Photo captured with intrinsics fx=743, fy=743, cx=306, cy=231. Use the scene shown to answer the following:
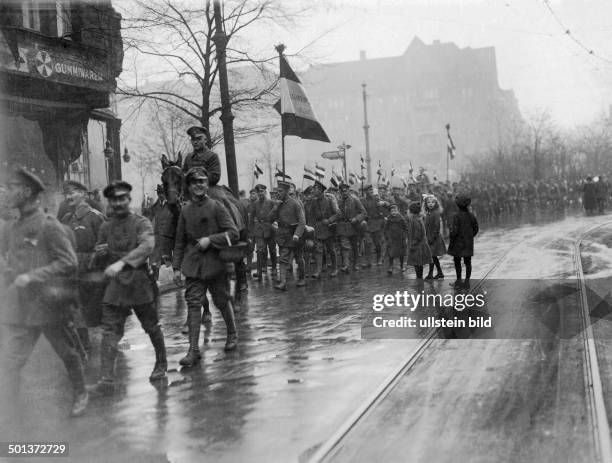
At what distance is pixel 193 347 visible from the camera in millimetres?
7066

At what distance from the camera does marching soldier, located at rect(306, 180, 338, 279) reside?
14.7m

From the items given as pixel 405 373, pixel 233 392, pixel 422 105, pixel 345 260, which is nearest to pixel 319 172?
pixel 345 260

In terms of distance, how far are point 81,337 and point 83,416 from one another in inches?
106

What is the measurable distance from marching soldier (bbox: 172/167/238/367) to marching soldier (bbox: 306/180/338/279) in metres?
7.28

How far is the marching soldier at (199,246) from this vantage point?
7164 millimetres

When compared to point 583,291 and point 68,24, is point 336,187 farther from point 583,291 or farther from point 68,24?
point 583,291

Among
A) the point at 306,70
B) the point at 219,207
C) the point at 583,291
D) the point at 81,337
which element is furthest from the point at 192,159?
the point at 306,70

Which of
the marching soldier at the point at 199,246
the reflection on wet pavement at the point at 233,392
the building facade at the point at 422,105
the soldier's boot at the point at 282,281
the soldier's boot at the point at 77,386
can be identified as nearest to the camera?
the reflection on wet pavement at the point at 233,392

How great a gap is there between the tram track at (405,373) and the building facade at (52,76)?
8.97 meters

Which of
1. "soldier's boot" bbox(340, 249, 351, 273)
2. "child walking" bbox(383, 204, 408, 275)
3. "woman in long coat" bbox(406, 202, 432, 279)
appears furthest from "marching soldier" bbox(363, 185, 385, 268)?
"woman in long coat" bbox(406, 202, 432, 279)

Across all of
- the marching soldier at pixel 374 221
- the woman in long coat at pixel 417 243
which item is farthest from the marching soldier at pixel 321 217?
the woman in long coat at pixel 417 243

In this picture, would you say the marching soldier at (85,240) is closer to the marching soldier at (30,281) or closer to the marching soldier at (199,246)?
the marching soldier at (199,246)

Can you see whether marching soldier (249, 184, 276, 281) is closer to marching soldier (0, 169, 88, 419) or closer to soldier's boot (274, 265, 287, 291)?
soldier's boot (274, 265, 287, 291)

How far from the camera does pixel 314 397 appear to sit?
5.61 metres
